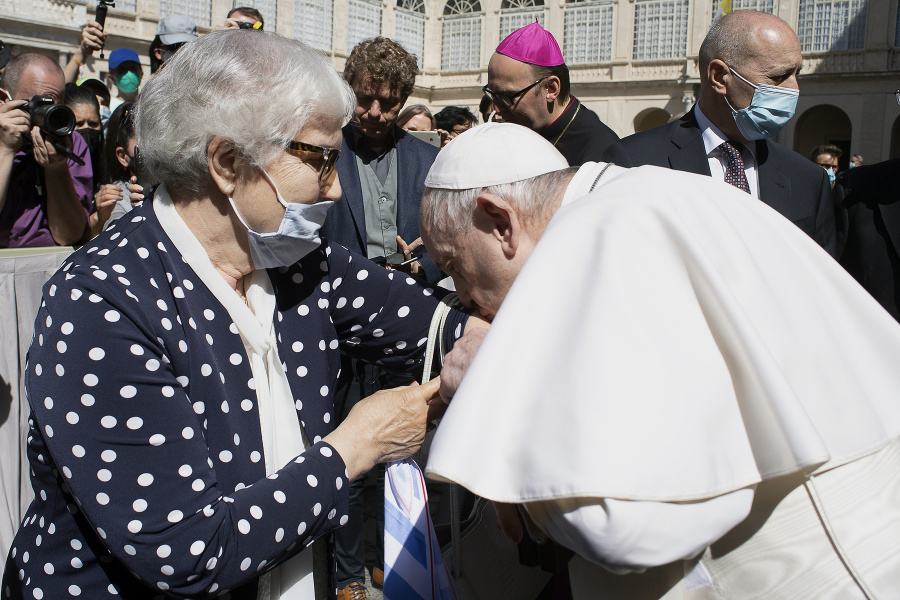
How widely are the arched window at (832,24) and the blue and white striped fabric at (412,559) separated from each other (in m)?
29.1

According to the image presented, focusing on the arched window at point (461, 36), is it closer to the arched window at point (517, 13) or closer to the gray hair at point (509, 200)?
the arched window at point (517, 13)

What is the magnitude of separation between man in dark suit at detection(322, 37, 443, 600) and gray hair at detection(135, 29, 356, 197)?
1.87 metres

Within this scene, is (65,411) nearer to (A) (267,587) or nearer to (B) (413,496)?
(A) (267,587)

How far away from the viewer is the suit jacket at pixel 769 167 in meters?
3.44

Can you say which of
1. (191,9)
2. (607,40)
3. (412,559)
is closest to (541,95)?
(412,559)

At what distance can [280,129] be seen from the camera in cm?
178

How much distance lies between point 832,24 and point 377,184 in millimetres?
27958

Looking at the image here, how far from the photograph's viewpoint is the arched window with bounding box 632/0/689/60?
93.2ft

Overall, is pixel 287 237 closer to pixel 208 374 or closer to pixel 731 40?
pixel 208 374

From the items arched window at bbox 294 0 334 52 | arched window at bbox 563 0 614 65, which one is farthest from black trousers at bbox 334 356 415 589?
arched window at bbox 563 0 614 65

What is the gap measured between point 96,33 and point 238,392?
455 centimetres

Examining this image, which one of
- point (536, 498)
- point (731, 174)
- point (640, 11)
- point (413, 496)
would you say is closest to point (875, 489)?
point (536, 498)

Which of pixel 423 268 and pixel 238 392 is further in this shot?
pixel 423 268

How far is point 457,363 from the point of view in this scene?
180 centimetres
